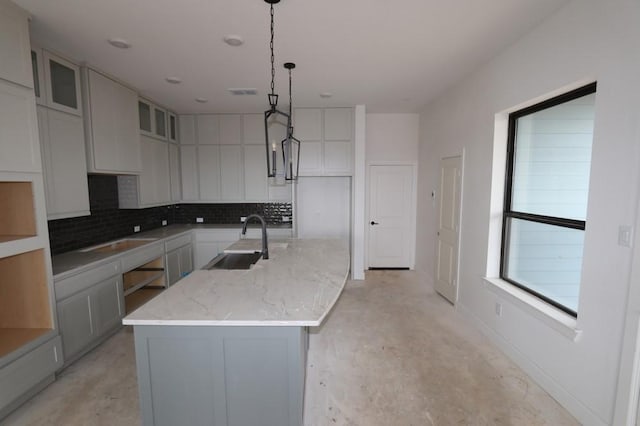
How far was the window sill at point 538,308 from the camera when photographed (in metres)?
2.11

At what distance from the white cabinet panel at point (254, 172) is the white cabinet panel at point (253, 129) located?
0.33ft

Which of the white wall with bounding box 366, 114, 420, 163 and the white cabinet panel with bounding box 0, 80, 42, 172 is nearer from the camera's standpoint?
the white cabinet panel with bounding box 0, 80, 42, 172

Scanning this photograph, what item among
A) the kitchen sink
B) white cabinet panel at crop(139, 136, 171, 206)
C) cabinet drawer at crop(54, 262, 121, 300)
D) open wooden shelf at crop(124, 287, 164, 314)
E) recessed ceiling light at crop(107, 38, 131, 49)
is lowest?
open wooden shelf at crop(124, 287, 164, 314)

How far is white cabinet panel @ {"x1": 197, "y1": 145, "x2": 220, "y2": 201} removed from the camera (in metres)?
5.24

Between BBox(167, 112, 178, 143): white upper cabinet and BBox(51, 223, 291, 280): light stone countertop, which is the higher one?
BBox(167, 112, 178, 143): white upper cabinet

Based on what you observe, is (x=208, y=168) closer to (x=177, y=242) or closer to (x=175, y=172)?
(x=175, y=172)

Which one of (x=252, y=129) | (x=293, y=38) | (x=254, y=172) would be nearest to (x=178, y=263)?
(x=254, y=172)

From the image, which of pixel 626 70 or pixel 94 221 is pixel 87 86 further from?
pixel 626 70

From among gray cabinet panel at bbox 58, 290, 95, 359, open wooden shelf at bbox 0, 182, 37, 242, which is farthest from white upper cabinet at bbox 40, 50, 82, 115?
gray cabinet panel at bbox 58, 290, 95, 359

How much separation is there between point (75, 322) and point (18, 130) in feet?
5.32

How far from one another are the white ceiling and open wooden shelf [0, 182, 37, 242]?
126cm

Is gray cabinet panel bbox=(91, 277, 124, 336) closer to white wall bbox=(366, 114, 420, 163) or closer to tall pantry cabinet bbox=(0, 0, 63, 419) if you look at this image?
tall pantry cabinet bbox=(0, 0, 63, 419)

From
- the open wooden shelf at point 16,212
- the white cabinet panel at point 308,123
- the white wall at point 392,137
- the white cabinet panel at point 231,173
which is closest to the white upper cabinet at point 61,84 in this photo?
the open wooden shelf at point 16,212

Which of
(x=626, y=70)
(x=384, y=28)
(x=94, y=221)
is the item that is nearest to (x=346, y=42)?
(x=384, y=28)
